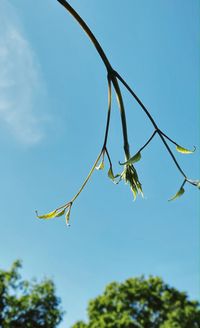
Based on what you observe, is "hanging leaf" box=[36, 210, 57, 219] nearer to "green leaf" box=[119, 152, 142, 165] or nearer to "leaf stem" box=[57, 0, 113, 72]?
"green leaf" box=[119, 152, 142, 165]

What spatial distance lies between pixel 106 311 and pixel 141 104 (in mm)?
42843

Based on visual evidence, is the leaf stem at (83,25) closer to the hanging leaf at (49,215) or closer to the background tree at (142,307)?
the hanging leaf at (49,215)

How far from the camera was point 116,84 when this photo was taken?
1017 mm

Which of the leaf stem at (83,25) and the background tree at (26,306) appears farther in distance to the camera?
the background tree at (26,306)

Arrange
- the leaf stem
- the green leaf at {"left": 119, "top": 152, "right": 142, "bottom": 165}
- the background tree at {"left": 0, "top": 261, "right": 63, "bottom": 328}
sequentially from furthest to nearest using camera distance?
the background tree at {"left": 0, "top": 261, "right": 63, "bottom": 328}
the green leaf at {"left": 119, "top": 152, "right": 142, "bottom": 165}
the leaf stem

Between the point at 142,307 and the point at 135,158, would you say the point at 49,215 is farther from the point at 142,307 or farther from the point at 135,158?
the point at 142,307

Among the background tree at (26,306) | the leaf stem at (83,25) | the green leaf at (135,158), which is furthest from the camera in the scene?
the background tree at (26,306)

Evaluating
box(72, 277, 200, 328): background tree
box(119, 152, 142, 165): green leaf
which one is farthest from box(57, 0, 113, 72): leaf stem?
box(72, 277, 200, 328): background tree

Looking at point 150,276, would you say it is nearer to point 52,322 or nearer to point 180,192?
Result: point 52,322

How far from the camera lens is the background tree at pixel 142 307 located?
38594 mm

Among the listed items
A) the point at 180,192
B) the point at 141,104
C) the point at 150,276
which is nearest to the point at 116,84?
the point at 141,104

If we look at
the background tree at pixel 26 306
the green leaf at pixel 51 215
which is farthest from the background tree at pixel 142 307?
the green leaf at pixel 51 215

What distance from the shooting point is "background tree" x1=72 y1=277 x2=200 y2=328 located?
127 feet

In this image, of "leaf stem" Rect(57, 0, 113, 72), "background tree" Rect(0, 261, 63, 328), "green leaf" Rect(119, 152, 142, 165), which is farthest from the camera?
"background tree" Rect(0, 261, 63, 328)
